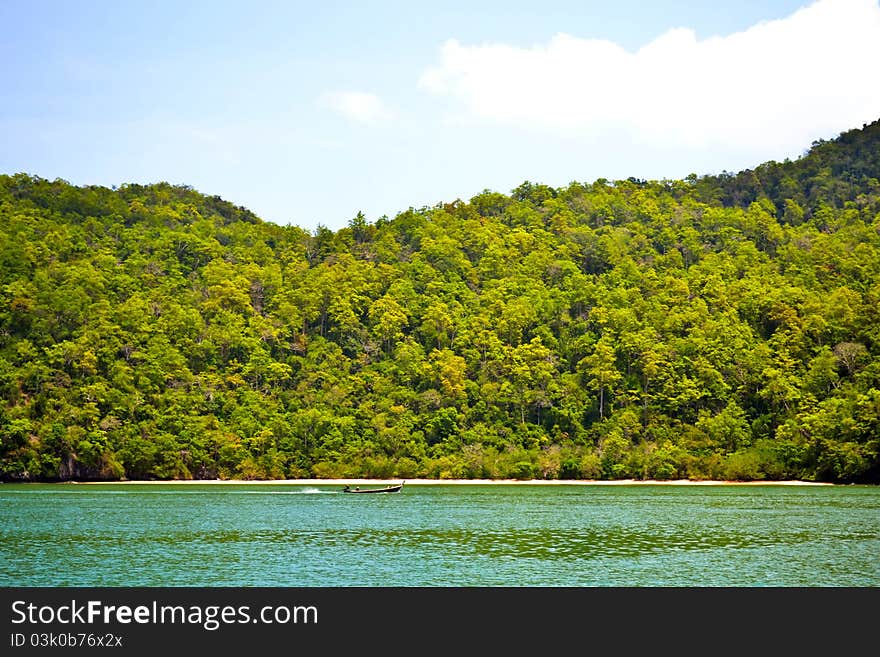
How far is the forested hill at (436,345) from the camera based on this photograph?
285 feet

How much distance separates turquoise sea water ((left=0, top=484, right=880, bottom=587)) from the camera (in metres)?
31.4

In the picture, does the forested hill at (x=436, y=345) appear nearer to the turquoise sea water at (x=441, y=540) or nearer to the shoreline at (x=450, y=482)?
the shoreline at (x=450, y=482)

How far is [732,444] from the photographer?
86.9m

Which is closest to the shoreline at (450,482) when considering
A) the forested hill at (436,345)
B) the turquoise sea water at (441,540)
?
the forested hill at (436,345)

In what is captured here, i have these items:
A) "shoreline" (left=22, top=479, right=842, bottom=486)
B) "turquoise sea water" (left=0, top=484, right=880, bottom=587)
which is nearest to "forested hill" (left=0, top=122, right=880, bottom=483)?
"shoreline" (left=22, top=479, right=842, bottom=486)

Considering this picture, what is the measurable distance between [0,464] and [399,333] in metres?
38.6

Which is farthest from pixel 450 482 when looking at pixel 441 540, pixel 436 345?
pixel 441 540

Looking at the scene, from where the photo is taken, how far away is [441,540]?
40.6 metres

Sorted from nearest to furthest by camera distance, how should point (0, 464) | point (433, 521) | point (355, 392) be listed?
1. point (433, 521)
2. point (0, 464)
3. point (355, 392)

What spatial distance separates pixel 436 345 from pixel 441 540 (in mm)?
66071

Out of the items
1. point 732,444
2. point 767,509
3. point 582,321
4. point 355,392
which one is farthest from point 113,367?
point 767,509

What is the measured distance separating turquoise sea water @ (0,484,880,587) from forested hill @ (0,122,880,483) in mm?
19830

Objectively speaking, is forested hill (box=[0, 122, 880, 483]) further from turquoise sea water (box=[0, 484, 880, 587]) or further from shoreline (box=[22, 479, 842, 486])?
turquoise sea water (box=[0, 484, 880, 587])

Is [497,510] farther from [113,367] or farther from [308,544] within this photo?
[113,367]
